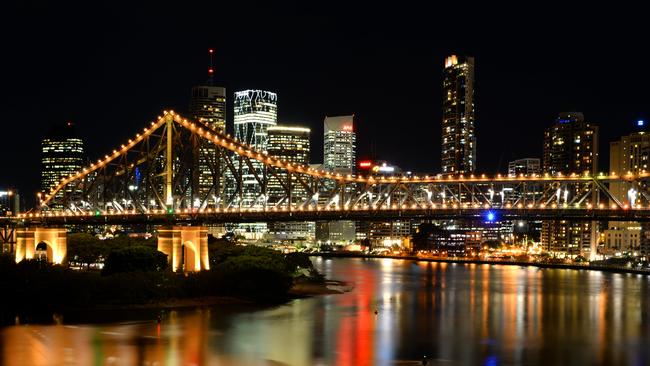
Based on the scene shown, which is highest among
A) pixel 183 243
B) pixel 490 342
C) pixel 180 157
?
pixel 180 157

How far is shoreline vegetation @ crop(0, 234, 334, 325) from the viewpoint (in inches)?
2221

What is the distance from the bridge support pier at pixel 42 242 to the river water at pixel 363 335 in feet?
95.2

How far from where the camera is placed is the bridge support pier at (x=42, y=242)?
8294 cm

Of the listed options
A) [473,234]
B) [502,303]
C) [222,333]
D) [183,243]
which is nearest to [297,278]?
[183,243]

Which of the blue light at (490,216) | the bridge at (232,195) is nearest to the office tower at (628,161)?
the bridge at (232,195)

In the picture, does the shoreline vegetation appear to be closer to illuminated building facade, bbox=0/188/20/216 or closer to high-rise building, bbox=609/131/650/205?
illuminated building facade, bbox=0/188/20/216

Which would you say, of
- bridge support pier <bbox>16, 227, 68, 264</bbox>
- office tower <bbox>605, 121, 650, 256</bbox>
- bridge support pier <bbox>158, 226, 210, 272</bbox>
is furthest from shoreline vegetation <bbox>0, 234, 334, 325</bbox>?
office tower <bbox>605, 121, 650, 256</bbox>

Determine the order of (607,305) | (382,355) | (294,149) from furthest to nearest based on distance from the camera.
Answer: (294,149) → (607,305) → (382,355)

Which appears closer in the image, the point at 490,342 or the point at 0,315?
the point at 490,342

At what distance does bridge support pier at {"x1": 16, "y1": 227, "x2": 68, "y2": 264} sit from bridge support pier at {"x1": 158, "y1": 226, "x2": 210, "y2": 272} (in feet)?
55.1

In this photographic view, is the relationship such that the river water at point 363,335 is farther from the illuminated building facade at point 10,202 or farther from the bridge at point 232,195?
the illuminated building facade at point 10,202

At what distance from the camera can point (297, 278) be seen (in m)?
81.8

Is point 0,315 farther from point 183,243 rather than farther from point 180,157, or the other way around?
point 180,157

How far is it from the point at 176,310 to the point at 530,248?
140 metres
